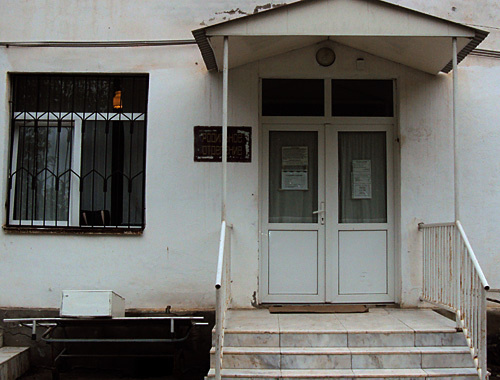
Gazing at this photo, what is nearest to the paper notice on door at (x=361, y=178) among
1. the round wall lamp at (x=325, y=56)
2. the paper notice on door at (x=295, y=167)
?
the paper notice on door at (x=295, y=167)

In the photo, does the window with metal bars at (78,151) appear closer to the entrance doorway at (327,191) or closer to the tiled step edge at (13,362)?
the tiled step edge at (13,362)

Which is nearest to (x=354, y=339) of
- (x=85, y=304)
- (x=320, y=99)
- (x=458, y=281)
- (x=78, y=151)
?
(x=458, y=281)

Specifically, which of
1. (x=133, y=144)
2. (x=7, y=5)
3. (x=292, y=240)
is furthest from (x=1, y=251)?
(x=292, y=240)

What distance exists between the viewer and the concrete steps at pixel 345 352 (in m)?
4.09

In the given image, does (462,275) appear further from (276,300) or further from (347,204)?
(276,300)

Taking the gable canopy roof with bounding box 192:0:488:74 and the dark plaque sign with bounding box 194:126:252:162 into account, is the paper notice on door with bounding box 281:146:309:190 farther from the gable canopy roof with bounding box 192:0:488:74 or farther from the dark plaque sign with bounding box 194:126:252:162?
the gable canopy roof with bounding box 192:0:488:74

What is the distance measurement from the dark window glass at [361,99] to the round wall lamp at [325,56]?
21 centimetres

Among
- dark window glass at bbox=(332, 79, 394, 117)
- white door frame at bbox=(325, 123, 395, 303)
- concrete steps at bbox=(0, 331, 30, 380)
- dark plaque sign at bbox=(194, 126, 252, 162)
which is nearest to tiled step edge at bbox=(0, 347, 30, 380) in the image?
concrete steps at bbox=(0, 331, 30, 380)

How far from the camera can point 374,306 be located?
5293 mm

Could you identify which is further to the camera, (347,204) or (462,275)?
(347,204)

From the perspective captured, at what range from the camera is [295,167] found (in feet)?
18.1

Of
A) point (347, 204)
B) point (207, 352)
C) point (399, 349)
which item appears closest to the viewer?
point (399, 349)

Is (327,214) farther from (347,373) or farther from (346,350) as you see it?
(347,373)

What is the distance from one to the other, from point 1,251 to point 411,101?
14.8 feet
